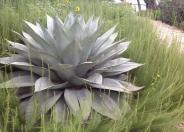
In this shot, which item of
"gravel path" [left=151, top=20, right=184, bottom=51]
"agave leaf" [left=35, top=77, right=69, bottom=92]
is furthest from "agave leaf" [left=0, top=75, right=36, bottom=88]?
"gravel path" [left=151, top=20, right=184, bottom=51]

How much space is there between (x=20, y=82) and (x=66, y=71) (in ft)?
1.37

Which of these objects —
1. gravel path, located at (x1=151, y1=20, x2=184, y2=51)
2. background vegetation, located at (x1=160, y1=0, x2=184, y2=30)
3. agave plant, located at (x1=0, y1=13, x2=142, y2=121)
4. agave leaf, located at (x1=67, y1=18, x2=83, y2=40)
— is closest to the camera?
agave plant, located at (x1=0, y1=13, x2=142, y2=121)

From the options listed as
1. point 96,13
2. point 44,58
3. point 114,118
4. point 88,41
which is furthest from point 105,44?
point 96,13

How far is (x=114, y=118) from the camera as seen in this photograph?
321 cm

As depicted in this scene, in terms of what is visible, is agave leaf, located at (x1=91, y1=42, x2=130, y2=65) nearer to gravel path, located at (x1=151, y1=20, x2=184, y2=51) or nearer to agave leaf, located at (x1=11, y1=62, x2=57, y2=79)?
agave leaf, located at (x1=11, y1=62, x2=57, y2=79)

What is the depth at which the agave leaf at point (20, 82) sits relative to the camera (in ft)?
11.0

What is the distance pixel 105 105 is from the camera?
3398 mm

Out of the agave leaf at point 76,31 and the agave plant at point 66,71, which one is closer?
the agave plant at point 66,71

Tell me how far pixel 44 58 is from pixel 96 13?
106 inches

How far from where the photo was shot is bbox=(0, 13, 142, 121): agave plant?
3330 mm

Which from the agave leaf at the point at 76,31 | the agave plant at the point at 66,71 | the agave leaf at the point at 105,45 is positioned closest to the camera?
the agave plant at the point at 66,71

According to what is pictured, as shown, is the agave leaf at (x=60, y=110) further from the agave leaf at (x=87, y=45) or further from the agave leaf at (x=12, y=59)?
the agave leaf at (x=12, y=59)

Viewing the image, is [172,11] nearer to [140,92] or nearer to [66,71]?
[140,92]

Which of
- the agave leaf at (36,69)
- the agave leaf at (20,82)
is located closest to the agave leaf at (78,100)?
the agave leaf at (36,69)
